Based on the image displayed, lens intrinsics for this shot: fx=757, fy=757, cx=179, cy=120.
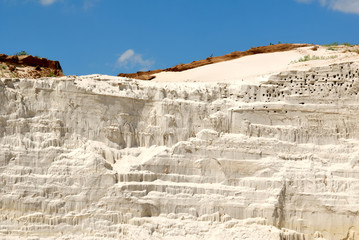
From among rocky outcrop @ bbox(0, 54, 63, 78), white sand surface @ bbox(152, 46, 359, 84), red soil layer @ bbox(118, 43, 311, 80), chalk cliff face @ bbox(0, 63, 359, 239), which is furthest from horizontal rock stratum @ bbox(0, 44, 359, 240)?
red soil layer @ bbox(118, 43, 311, 80)

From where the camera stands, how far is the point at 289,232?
2725 cm

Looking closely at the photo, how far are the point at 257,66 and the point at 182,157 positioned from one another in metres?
7.52

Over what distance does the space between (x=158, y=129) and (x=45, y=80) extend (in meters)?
4.53

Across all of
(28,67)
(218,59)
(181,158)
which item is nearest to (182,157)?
(181,158)

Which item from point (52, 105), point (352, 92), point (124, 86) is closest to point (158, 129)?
point (124, 86)

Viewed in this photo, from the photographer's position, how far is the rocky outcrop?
97.9 ft

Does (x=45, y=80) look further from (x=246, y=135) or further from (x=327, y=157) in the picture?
(x=327, y=157)

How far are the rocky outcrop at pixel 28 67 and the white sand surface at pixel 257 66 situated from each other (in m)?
4.55

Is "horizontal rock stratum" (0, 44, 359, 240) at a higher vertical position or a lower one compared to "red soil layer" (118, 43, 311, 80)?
lower

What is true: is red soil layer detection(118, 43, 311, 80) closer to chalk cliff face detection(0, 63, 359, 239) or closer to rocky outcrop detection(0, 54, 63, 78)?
rocky outcrop detection(0, 54, 63, 78)

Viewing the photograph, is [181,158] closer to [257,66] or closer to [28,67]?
[257,66]

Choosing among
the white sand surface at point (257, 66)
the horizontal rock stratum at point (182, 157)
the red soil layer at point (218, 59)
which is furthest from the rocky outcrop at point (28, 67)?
the white sand surface at point (257, 66)

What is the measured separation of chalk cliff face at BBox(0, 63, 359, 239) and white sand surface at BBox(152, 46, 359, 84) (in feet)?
4.21

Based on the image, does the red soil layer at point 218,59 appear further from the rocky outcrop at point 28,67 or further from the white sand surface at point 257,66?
the rocky outcrop at point 28,67
